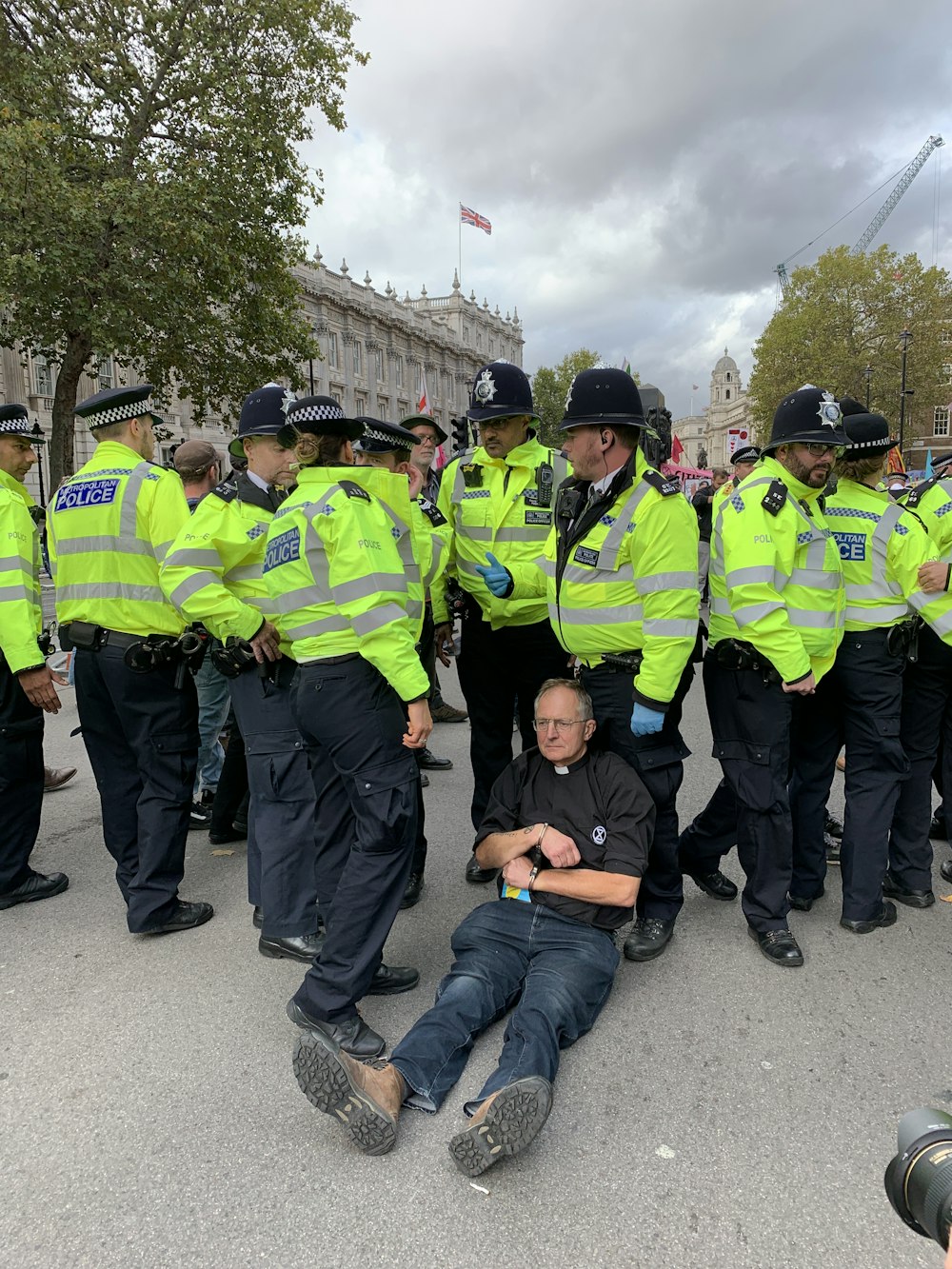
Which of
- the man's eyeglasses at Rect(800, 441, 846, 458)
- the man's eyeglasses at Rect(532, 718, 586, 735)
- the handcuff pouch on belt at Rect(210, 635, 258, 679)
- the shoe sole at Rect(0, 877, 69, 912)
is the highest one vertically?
the man's eyeglasses at Rect(800, 441, 846, 458)

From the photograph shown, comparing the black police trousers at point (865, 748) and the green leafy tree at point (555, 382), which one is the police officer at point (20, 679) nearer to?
the black police trousers at point (865, 748)

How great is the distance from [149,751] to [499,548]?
1.85m

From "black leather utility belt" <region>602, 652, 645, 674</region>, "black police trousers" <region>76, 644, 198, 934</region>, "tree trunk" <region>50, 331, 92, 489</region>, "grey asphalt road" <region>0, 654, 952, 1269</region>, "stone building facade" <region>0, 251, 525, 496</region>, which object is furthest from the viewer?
"stone building facade" <region>0, 251, 525, 496</region>

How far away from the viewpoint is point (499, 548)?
4043 millimetres

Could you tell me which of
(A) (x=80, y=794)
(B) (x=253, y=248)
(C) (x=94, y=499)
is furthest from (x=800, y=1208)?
(B) (x=253, y=248)

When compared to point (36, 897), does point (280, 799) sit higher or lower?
higher

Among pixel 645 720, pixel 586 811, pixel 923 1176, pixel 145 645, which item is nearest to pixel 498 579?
pixel 645 720

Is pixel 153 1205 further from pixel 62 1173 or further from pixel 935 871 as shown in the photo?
pixel 935 871

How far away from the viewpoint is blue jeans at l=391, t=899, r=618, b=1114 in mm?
2424

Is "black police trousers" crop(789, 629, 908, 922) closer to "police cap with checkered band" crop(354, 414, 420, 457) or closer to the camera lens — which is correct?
"police cap with checkered band" crop(354, 414, 420, 457)

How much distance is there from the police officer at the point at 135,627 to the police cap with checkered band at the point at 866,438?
290cm

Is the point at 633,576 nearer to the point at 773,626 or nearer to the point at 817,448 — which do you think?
the point at 773,626

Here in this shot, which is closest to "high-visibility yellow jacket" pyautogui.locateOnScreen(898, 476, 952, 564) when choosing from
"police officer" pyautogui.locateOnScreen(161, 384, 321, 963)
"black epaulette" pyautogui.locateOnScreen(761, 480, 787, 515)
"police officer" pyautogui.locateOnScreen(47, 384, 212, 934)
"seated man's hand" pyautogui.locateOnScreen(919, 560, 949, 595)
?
"seated man's hand" pyautogui.locateOnScreen(919, 560, 949, 595)

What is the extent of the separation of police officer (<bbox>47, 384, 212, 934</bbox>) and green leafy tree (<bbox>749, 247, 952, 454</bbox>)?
46.2m
